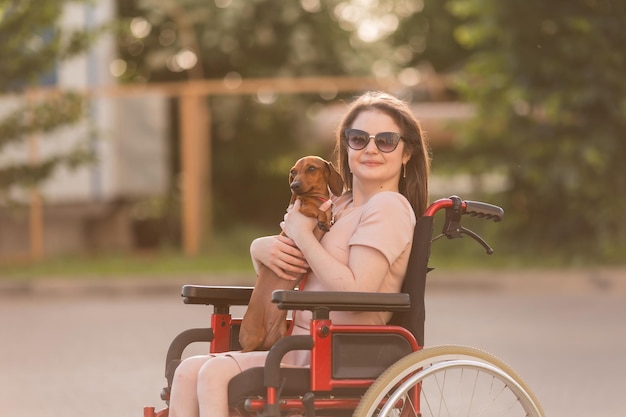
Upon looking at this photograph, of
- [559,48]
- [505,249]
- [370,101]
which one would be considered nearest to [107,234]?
[505,249]

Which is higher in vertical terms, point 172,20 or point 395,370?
point 172,20

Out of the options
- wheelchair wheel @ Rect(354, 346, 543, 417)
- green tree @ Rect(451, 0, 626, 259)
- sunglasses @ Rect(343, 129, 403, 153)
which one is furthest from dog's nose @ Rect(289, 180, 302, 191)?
green tree @ Rect(451, 0, 626, 259)

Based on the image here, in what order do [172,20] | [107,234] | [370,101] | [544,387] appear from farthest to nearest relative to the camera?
[172,20] < [107,234] < [544,387] < [370,101]

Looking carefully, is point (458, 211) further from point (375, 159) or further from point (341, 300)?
point (341, 300)

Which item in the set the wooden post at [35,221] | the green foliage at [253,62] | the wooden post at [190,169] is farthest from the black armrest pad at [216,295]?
the green foliage at [253,62]

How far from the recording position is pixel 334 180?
406 cm

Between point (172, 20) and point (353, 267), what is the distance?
17386mm

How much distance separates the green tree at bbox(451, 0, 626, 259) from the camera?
543 inches

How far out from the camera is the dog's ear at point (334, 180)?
405 centimetres

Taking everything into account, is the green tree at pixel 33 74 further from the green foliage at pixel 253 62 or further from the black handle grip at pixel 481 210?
the black handle grip at pixel 481 210

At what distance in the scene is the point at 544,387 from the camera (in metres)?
7.16

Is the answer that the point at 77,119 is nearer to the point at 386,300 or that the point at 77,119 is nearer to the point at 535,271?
the point at 535,271

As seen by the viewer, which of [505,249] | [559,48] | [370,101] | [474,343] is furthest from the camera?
[505,249]

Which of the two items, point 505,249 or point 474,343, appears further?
point 505,249
